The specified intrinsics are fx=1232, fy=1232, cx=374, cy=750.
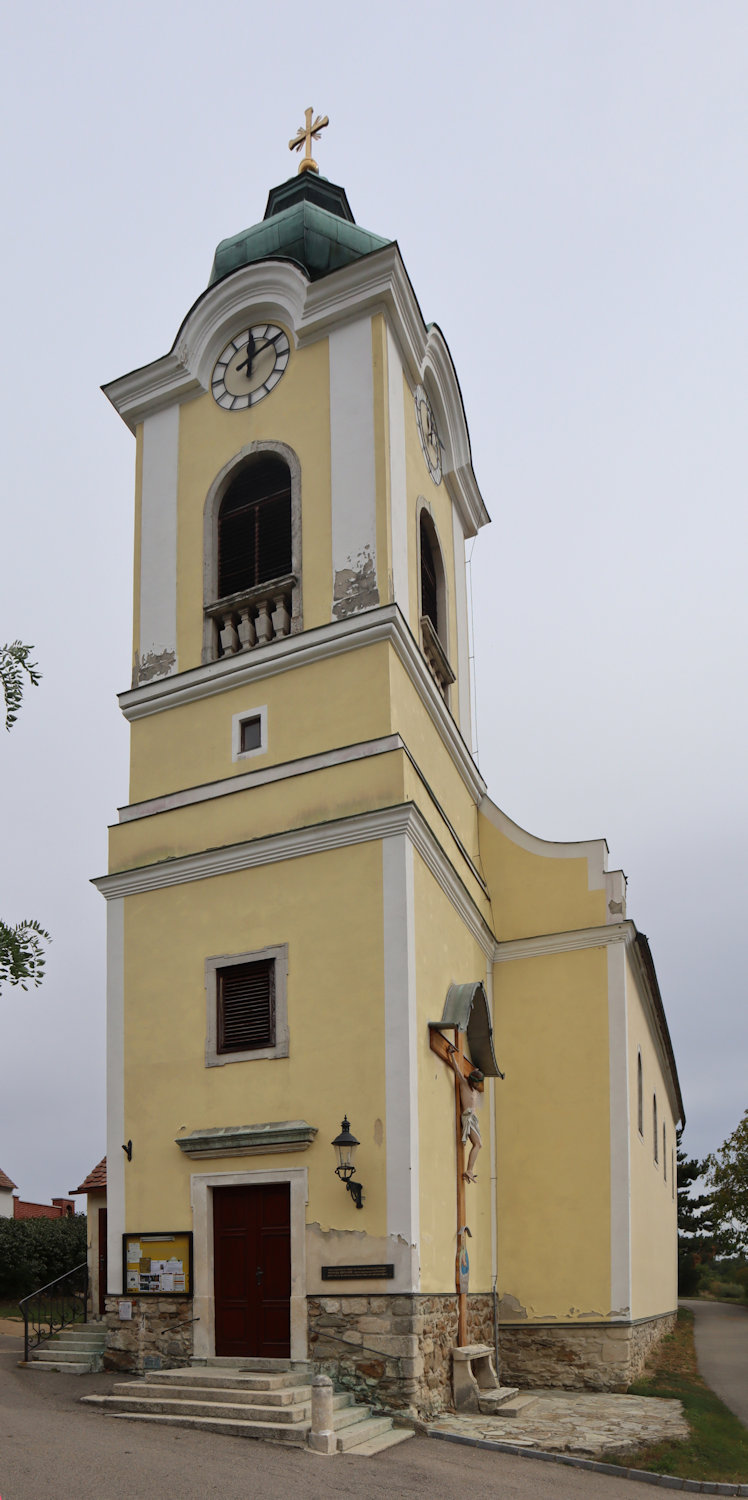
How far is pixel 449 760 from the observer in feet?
59.5

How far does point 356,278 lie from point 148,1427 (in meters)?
13.9

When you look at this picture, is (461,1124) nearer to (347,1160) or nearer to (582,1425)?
(347,1160)

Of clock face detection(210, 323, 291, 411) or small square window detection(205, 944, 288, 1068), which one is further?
clock face detection(210, 323, 291, 411)

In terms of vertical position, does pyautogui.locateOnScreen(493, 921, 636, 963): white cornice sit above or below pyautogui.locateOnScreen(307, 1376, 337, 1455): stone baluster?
above

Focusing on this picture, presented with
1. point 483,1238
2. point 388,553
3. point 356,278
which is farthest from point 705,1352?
point 356,278

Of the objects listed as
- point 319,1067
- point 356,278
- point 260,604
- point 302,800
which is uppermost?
point 356,278

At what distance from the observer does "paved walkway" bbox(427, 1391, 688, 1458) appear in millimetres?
11688

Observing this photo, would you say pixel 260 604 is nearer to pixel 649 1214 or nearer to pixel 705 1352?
pixel 649 1214

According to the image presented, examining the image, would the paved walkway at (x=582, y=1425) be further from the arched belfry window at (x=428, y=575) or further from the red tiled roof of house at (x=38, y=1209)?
the red tiled roof of house at (x=38, y=1209)

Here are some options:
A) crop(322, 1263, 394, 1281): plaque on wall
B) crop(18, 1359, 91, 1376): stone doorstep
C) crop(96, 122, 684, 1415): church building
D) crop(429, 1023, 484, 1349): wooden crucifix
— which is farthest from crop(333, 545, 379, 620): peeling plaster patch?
crop(18, 1359, 91, 1376): stone doorstep

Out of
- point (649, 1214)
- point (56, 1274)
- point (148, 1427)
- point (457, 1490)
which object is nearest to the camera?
point (457, 1490)

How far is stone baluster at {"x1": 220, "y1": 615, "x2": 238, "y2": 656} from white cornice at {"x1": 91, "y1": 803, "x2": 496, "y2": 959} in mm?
2947

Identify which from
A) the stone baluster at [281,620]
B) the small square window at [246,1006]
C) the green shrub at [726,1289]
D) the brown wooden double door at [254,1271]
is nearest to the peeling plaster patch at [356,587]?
the stone baluster at [281,620]

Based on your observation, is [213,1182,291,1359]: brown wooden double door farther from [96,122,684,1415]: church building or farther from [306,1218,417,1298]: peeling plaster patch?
[306,1218,417,1298]: peeling plaster patch
